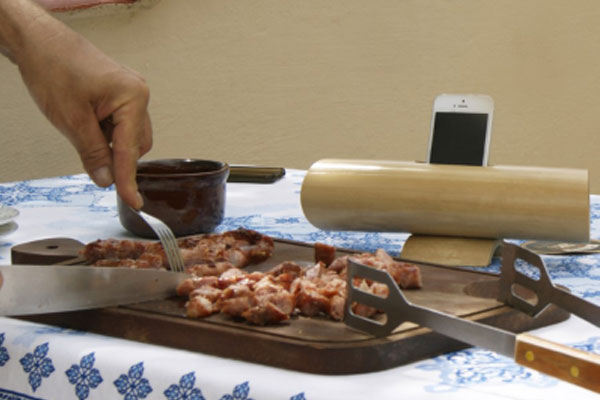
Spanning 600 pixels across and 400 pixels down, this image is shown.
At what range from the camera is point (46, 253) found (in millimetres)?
1137

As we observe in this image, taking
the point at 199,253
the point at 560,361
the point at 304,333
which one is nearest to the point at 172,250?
the point at 199,253

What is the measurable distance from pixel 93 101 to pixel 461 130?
0.63 m

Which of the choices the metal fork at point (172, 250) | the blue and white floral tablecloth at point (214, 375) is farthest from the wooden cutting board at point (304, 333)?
the metal fork at point (172, 250)

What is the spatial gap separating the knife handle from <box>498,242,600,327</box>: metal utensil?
0.20 m

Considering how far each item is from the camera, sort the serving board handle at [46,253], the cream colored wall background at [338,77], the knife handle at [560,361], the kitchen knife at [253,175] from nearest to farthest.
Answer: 1. the knife handle at [560,361]
2. the serving board handle at [46,253]
3. the kitchen knife at [253,175]
4. the cream colored wall background at [338,77]

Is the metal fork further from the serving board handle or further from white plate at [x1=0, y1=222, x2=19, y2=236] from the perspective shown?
white plate at [x1=0, y1=222, x2=19, y2=236]

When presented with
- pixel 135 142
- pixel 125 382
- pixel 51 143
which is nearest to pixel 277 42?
pixel 51 143

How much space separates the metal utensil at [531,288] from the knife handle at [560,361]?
20 centimetres

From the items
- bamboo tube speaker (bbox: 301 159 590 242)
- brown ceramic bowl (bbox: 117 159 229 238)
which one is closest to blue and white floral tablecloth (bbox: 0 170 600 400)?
bamboo tube speaker (bbox: 301 159 590 242)

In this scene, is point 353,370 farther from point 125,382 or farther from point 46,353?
point 46,353

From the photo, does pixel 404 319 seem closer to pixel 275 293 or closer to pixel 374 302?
pixel 374 302

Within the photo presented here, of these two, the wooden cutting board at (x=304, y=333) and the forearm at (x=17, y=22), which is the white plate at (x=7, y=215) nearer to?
the forearm at (x=17, y=22)

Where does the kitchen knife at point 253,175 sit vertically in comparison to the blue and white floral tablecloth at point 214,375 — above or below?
above

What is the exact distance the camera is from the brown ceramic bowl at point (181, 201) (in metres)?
1.30
